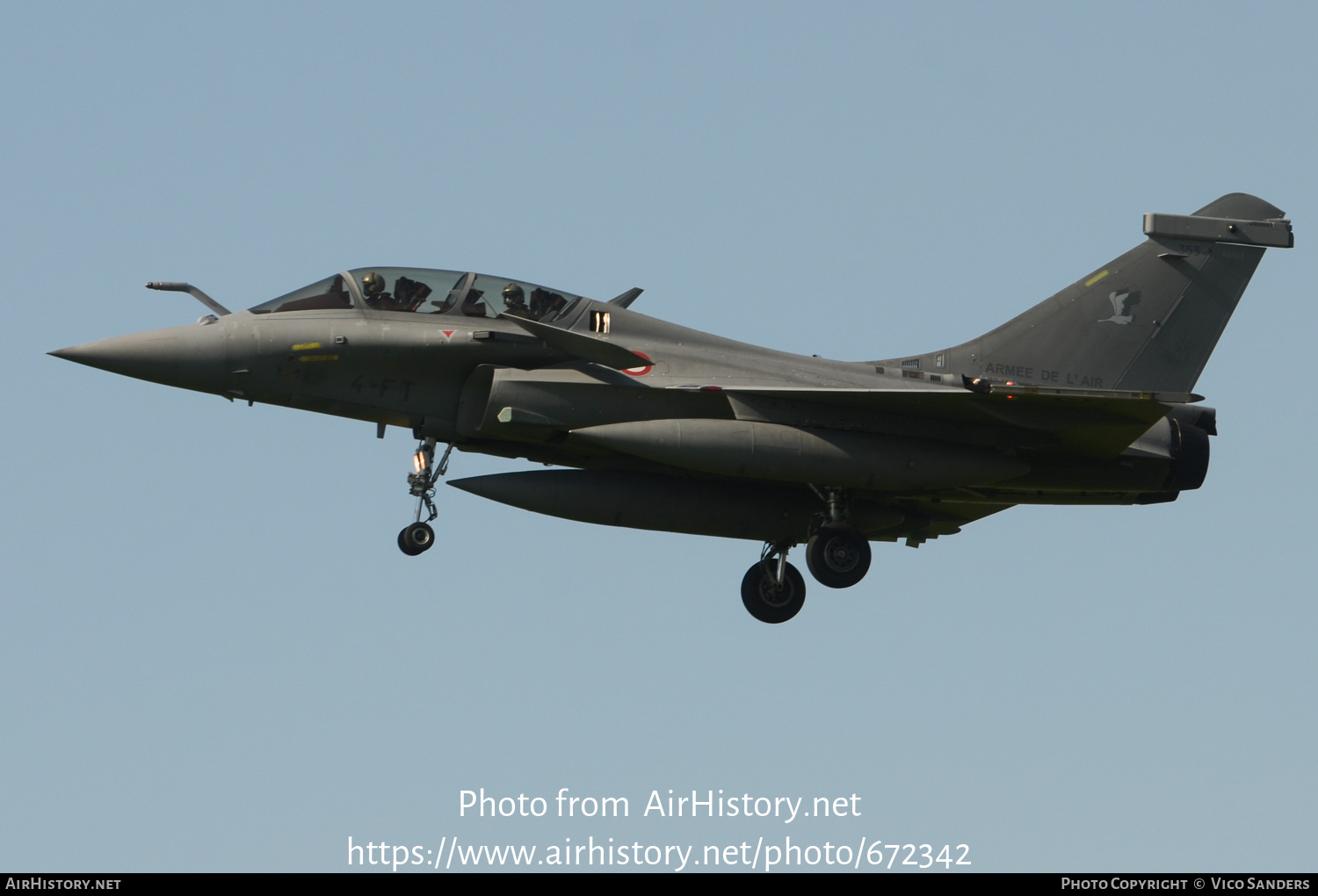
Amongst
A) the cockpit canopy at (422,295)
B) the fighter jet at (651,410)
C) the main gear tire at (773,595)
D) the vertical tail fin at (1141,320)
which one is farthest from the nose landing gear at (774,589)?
the cockpit canopy at (422,295)

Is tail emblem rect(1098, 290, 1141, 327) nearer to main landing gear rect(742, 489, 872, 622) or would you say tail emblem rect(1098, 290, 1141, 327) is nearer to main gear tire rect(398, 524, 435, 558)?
main landing gear rect(742, 489, 872, 622)

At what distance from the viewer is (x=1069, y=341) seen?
781 inches

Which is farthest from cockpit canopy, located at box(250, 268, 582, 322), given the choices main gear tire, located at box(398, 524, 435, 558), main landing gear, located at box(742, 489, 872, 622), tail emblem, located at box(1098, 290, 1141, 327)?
tail emblem, located at box(1098, 290, 1141, 327)

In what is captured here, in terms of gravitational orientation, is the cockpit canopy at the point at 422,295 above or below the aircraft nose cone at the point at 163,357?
above

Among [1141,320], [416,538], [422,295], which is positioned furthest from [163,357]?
[1141,320]

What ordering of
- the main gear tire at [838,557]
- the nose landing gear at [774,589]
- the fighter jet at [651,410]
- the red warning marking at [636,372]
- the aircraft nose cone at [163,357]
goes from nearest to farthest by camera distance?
1. the aircraft nose cone at [163,357]
2. the fighter jet at [651,410]
3. the red warning marking at [636,372]
4. the main gear tire at [838,557]
5. the nose landing gear at [774,589]

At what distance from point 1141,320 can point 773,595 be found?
5582mm

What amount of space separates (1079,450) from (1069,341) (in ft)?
5.89

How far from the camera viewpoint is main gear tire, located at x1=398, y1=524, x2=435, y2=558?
57.3 feet

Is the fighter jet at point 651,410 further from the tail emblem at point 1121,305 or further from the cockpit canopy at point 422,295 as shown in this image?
the tail emblem at point 1121,305

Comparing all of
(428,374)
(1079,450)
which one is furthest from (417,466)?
(1079,450)

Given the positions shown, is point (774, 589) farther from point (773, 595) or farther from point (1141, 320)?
point (1141, 320)

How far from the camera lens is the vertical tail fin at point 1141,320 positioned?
779 inches

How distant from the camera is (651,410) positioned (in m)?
17.7
